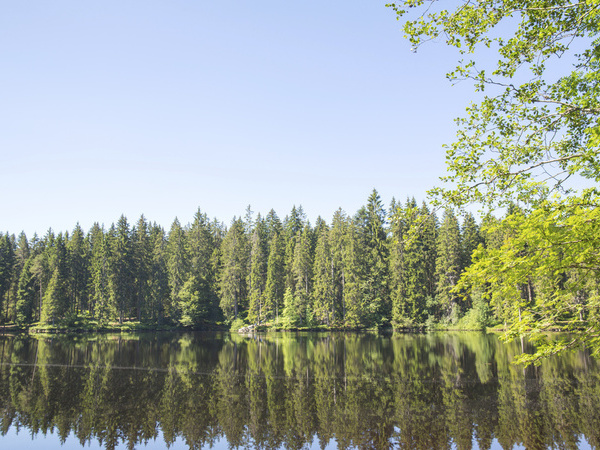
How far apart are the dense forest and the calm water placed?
30.7m

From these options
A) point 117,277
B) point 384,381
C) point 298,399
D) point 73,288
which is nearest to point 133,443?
point 298,399

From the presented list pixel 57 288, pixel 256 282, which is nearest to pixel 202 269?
pixel 256 282

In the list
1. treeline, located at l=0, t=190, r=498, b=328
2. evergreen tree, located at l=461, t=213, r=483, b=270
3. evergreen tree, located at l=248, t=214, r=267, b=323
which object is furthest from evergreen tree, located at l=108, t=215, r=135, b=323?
evergreen tree, located at l=461, t=213, r=483, b=270

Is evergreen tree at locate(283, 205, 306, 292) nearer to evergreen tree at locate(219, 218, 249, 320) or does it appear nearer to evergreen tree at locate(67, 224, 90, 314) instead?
evergreen tree at locate(219, 218, 249, 320)

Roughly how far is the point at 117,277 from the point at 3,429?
54.4 m

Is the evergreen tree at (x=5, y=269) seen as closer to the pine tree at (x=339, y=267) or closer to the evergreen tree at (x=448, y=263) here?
the pine tree at (x=339, y=267)

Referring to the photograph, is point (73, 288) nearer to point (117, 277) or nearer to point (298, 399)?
point (117, 277)

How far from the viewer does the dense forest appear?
60.2 metres

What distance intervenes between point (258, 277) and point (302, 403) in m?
51.1

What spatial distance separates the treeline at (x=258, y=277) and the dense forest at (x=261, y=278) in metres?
0.18

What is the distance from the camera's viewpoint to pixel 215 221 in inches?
3885

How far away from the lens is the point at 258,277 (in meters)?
68.2

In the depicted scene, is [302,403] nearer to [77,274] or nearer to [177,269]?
[177,269]

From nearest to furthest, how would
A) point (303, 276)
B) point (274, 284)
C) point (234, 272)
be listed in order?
point (303, 276) < point (274, 284) < point (234, 272)
